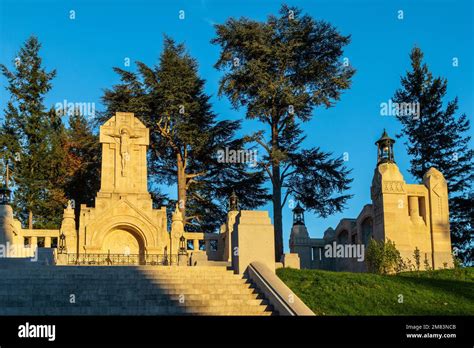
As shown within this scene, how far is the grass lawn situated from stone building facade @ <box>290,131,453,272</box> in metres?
6.33

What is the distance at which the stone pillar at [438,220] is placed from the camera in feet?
94.1

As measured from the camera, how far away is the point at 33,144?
47.3 meters

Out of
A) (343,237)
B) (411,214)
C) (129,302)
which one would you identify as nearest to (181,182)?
(343,237)

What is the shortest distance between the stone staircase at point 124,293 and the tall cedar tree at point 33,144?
87.2ft

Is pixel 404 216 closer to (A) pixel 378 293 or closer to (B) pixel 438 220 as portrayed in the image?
(B) pixel 438 220

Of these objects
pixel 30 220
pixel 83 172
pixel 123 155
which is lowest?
pixel 30 220

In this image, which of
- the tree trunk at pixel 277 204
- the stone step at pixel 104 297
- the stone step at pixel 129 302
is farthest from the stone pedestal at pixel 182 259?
the stone step at pixel 129 302

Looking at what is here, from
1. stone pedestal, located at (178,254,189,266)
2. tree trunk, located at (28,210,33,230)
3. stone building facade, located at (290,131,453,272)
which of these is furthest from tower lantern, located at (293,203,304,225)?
tree trunk, located at (28,210,33,230)

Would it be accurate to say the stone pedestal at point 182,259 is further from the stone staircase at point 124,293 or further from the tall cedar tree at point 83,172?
the tall cedar tree at point 83,172

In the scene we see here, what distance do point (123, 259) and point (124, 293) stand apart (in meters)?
15.6

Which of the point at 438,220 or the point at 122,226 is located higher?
the point at 122,226

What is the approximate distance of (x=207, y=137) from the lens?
44250 millimetres
